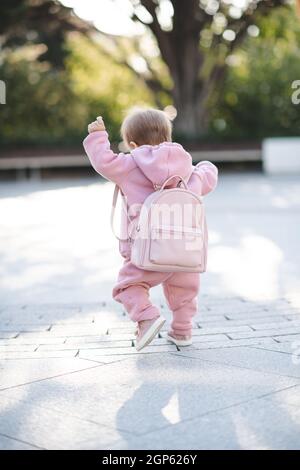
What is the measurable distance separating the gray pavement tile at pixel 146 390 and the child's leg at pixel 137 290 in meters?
0.26

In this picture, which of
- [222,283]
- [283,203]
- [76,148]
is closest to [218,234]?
[222,283]

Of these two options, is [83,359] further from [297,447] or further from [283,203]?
[283,203]

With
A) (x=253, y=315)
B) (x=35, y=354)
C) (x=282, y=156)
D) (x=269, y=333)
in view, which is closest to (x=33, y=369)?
(x=35, y=354)

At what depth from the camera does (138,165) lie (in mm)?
3961

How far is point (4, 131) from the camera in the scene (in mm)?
28000

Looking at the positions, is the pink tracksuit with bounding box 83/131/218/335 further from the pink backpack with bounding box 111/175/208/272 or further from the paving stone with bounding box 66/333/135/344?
the paving stone with bounding box 66/333/135/344

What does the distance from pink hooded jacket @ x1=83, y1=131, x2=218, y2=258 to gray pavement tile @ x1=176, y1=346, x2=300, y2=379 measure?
71 cm

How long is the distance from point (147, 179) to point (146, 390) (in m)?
1.18

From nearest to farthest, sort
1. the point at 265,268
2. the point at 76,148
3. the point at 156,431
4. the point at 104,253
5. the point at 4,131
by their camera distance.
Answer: the point at 156,431 → the point at 265,268 → the point at 104,253 → the point at 76,148 → the point at 4,131

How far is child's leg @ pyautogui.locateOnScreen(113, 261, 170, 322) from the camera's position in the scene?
4000 mm

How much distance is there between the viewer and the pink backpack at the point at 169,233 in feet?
12.6

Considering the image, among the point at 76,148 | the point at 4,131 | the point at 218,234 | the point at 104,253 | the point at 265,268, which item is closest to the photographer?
the point at 265,268

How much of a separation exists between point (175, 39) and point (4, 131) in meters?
8.36

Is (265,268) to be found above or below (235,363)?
below
